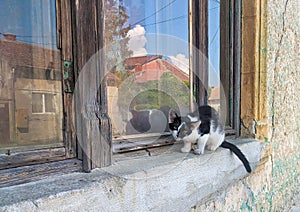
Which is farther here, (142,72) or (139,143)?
(142,72)

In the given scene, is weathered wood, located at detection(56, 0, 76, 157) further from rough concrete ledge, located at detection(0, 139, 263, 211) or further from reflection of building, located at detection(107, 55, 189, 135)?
reflection of building, located at detection(107, 55, 189, 135)

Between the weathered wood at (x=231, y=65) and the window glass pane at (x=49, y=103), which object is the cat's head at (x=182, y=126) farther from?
the window glass pane at (x=49, y=103)

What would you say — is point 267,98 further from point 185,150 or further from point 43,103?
point 43,103

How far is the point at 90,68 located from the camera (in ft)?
2.55

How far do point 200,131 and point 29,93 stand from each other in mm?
753

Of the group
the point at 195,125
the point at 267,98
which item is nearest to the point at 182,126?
the point at 195,125

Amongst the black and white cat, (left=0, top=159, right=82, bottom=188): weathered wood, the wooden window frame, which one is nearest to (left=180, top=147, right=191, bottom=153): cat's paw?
the black and white cat

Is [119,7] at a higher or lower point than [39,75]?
higher

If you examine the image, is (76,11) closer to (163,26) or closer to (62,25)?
(62,25)

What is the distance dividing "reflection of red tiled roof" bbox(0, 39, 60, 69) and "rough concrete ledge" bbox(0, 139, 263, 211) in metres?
0.36

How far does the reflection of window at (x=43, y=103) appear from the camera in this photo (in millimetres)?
824

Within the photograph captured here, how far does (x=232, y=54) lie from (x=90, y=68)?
114 cm

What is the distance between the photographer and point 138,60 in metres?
1.48

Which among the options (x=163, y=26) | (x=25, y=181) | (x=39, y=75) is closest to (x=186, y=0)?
(x=163, y=26)
